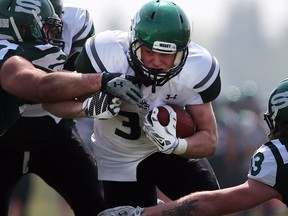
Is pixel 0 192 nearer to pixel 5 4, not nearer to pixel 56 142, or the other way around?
pixel 56 142

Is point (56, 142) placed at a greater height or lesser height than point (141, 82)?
lesser

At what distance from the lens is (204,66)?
6102 millimetres

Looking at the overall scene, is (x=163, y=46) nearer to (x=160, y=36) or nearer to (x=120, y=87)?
(x=160, y=36)

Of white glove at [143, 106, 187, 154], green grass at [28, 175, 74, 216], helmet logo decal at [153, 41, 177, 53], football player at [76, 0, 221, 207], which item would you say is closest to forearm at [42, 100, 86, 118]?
football player at [76, 0, 221, 207]

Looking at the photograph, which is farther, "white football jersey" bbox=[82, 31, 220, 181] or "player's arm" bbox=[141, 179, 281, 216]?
"white football jersey" bbox=[82, 31, 220, 181]

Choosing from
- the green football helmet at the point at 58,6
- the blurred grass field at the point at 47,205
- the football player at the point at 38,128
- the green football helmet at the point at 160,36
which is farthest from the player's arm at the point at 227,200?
the blurred grass field at the point at 47,205

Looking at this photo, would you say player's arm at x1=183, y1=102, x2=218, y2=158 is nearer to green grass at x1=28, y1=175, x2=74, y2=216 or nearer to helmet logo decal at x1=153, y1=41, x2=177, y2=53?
helmet logo decal at x1=153, y1=41, x2=177, y2=53

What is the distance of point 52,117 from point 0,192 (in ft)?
1.77

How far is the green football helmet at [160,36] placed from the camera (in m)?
5.89

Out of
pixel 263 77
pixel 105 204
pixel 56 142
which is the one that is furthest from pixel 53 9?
pixel 263 77

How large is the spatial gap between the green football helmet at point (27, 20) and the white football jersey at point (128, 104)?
35cm

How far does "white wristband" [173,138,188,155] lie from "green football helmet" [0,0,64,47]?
106 cm

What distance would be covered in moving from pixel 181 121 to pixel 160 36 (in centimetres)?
48

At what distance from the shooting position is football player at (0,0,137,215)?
20.1 ft
